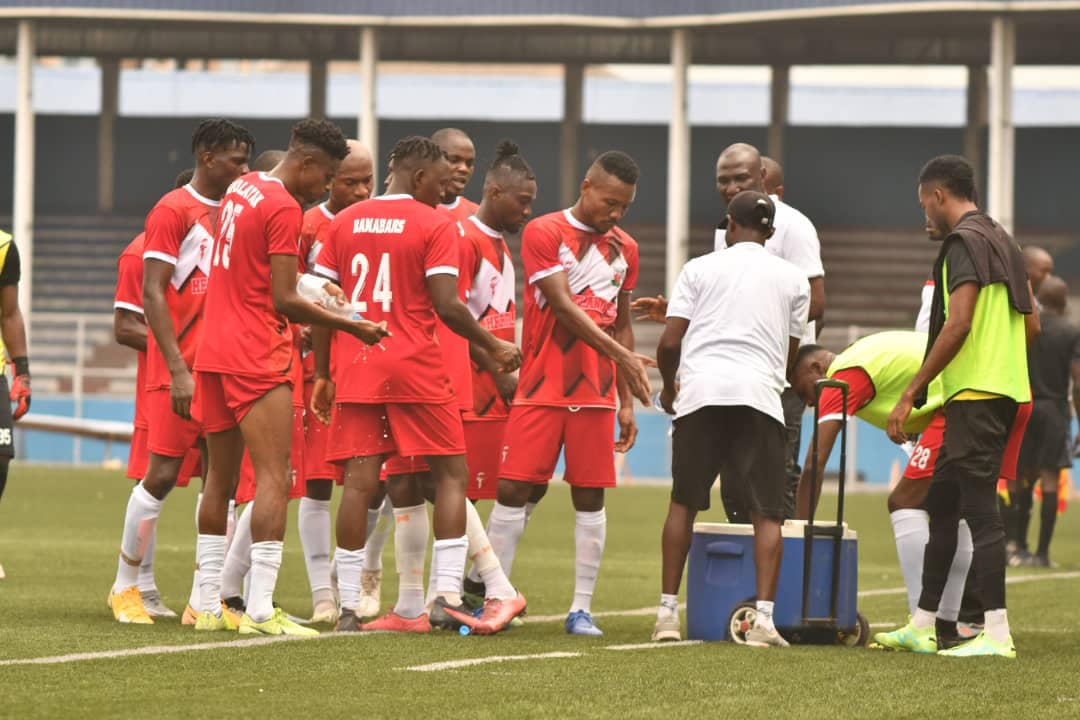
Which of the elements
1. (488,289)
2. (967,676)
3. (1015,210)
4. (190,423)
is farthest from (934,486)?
(1015,210)

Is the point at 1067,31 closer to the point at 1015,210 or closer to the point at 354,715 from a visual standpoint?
the point at 1015,210

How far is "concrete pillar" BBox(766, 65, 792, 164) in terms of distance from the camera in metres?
42.6

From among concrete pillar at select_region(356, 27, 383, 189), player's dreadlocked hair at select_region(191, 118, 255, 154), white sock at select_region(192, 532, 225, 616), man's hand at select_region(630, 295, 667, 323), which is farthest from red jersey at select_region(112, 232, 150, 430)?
concrete pillar at select_region(356, 27, 383, 189)

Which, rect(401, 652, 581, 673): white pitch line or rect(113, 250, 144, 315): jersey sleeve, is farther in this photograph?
rect(113, 250, 144, 315): jersey sleeve

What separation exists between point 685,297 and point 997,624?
1902mm

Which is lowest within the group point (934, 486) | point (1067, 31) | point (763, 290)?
point (934, 486)

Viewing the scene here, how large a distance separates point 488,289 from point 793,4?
2366 centimetres

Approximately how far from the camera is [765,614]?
8.17 m

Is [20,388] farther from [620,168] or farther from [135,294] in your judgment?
[620,168]

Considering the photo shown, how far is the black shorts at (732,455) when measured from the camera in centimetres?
828

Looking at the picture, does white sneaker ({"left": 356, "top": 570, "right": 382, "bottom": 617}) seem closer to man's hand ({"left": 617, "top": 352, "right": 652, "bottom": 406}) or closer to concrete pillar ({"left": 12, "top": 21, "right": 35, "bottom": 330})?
man's hand ({"left": 617, "top": 352, "right": 652, "bottom": 406})

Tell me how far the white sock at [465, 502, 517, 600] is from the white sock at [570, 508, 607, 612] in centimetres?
35

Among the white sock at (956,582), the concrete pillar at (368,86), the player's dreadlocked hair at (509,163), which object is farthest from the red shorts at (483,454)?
the concrete pillar at (368,86)

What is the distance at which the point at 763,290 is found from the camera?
8367 millimetres
